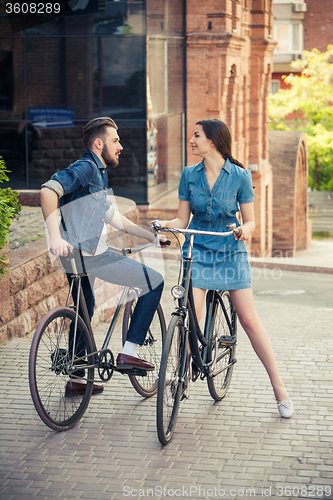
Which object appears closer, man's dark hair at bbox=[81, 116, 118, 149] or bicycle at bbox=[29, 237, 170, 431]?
bicycle at bbox=[29, 237, 170, 431]

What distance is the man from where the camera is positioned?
419 cm

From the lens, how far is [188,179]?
174 inches

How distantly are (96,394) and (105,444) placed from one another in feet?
2.99

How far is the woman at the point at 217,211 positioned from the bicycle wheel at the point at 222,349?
21 cm

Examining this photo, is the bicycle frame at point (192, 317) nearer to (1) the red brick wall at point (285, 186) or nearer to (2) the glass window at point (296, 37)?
(1) the red brick wall at point (285, 186)

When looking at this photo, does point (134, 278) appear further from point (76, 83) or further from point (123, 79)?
point (76, 83)

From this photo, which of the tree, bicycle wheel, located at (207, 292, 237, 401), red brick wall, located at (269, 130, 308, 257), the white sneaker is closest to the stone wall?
bicycle wheel, located at (207, 292, 237, 401)

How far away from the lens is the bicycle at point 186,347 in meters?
3.88

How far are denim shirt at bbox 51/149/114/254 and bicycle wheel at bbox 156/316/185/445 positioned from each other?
29.6 inches

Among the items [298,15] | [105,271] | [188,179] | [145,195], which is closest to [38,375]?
[105,271]

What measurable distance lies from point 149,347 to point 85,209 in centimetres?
114

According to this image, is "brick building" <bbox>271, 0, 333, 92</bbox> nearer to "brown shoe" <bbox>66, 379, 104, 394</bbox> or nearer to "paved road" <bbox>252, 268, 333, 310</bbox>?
"paved road" <bbox>252, 268, 333, 310</bbox>

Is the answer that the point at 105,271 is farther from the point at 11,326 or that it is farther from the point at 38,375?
the point at 11,326

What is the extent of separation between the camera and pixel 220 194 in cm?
432
